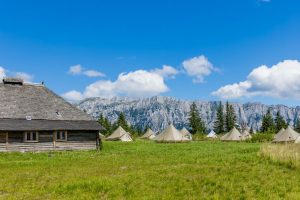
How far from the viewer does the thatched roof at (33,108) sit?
41.5 metres

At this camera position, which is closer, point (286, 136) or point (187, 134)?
point (286, 136)

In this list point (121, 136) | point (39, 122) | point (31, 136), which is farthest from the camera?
point (121, 136)

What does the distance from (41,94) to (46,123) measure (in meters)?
6.47

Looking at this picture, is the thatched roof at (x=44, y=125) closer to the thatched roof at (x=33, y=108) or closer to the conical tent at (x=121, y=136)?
the thatched roof at (x=33, y=108)

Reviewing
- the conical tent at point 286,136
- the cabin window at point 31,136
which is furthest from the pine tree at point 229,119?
the cabin window at point 31,136

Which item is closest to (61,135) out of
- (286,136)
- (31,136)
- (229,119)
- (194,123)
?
(31,136)

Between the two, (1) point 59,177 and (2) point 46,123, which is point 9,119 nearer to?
(2) point 46,123

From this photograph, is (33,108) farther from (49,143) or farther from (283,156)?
(283,156)

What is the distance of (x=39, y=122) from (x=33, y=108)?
8.89 ft

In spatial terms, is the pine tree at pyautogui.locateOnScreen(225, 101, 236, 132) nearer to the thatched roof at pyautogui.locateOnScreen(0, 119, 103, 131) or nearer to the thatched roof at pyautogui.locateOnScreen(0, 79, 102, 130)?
the thatched roof at pyautogui.locateOnScreen(0, 79, 102, 130)

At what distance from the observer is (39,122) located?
42.2 m

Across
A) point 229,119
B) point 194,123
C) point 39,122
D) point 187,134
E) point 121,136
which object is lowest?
point 121,136

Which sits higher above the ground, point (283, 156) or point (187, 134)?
point (187, 134)

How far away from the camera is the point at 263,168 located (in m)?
17.5
